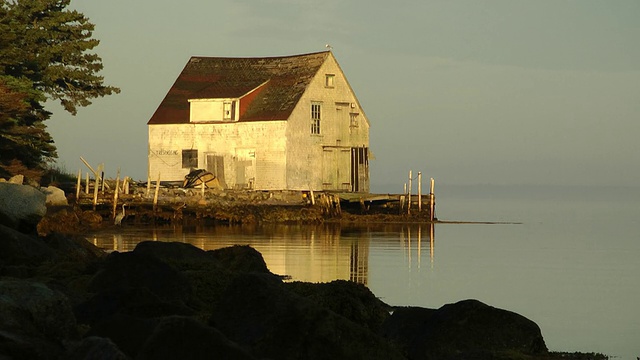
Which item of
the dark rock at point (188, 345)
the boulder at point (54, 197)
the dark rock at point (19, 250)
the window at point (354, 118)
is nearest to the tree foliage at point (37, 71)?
the boulder at point (54, 197)

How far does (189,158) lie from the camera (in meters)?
63.1

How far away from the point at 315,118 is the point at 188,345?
50.7m

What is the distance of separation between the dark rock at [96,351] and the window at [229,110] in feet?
169

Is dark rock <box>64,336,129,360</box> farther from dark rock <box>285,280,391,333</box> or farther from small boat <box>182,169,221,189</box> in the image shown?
small boat <box>182,169,221,189</box>

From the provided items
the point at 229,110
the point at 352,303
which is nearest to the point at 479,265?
the point at 352,303

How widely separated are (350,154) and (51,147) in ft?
60.6

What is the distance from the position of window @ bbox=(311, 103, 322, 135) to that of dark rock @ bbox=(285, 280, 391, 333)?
4255 centimetres

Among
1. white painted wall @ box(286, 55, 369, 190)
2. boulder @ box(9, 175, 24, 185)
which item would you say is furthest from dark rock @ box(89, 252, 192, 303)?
white painted wall @ box(286, 55, 369, 190)

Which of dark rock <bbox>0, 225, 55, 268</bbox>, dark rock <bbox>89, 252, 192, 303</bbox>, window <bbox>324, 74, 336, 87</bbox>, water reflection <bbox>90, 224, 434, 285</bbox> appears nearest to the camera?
dark rock <bbox>89, 252, 192, 303</bbox>

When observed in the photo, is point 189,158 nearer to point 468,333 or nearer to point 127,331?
point 468,333

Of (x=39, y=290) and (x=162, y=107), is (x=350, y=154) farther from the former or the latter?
(x=39, y=290)

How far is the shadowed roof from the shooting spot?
62.0 metres

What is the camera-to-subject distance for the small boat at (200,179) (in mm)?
59750

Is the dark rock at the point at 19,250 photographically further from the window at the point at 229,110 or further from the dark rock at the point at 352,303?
the window at the point at 229,110
